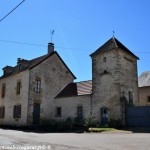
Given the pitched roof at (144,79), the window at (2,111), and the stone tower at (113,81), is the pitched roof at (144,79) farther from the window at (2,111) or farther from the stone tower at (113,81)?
the window at (2,111)

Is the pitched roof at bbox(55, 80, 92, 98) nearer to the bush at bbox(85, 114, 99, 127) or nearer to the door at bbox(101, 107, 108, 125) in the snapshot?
the door at bbox(101, 107, 108, 125)

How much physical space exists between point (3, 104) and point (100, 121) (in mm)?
14984

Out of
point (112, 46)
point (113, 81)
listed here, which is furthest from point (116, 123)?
point (112, 46)

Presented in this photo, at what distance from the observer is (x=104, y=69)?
26312 mm

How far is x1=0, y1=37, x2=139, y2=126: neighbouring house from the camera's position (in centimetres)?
2512

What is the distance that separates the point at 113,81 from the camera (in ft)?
82.3

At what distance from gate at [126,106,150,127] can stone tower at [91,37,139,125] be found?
2.00 feet

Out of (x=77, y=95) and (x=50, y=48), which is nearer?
(x=77, y=95)

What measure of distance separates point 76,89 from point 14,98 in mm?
8127

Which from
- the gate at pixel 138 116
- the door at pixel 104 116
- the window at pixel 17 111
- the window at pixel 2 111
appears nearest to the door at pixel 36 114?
the window at pixel 17 111

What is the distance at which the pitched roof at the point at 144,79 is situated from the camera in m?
34.1

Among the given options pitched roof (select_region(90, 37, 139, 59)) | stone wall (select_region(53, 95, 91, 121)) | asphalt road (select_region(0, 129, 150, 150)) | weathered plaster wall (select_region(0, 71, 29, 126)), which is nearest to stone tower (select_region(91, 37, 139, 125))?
pitched roof (select_region(90, 37, 139, 59))

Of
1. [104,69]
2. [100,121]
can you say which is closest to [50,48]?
[104,69]

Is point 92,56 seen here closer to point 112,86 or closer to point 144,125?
point 112,86
